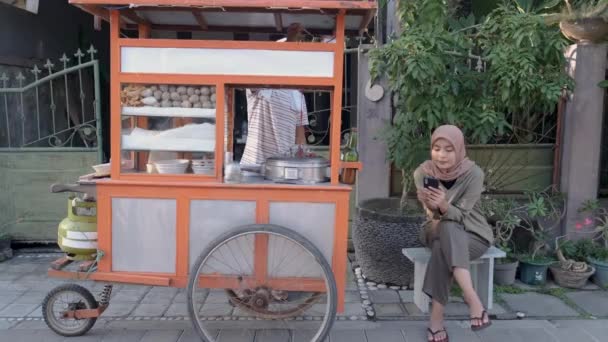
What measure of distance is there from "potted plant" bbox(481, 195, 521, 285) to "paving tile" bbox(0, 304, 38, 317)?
3723 mm

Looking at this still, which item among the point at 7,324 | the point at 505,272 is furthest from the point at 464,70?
the point at 7,324

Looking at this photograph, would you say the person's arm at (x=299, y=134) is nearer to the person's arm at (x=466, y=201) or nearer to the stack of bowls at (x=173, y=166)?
the stack of bowls at (x=173, y=166)

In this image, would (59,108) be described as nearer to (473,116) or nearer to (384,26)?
(384,26)

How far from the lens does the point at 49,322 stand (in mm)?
3283

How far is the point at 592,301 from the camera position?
4043 millimetres

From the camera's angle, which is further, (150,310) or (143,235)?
(150,310)

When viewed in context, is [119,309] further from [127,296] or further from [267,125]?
[267,125]

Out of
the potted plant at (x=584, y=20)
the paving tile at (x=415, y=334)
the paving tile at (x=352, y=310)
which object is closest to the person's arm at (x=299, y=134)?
the paving tile at (x=352, y=310)

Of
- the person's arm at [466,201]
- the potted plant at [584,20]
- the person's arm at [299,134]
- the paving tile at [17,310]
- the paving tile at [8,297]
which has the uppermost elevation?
the potted plant at [584,20]

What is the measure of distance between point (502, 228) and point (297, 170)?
93.3 inches

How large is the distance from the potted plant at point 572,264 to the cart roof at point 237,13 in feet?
8.81

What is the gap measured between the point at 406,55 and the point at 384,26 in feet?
5.44

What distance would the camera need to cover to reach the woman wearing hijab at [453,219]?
3027 millimetres

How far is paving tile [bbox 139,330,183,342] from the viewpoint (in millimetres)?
3330
